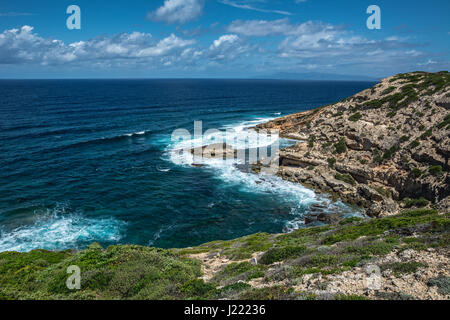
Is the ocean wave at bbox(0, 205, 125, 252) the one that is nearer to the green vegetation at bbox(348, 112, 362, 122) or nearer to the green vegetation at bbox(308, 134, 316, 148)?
the green vegetation at bbox(308, 134, 316, 148)

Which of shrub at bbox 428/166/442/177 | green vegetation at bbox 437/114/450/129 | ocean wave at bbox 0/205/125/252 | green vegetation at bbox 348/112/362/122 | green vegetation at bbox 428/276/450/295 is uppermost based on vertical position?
green vegetation at bbox 348/112/362/122

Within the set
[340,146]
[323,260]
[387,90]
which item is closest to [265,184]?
[340,146]

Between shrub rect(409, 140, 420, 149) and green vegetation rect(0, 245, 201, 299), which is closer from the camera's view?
green vegetation rect(0, 245, 201, 299)

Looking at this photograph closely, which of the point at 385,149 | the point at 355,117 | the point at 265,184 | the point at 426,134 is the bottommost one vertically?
the point at 265,184

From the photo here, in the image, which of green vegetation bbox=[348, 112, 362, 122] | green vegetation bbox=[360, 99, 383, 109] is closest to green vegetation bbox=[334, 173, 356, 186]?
green vegetation bbox=[348, 112, 362, 122]

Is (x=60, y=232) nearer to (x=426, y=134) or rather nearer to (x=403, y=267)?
(x=403, y=267)

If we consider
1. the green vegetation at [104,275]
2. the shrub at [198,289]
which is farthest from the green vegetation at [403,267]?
the green vegetation at [104,275]
